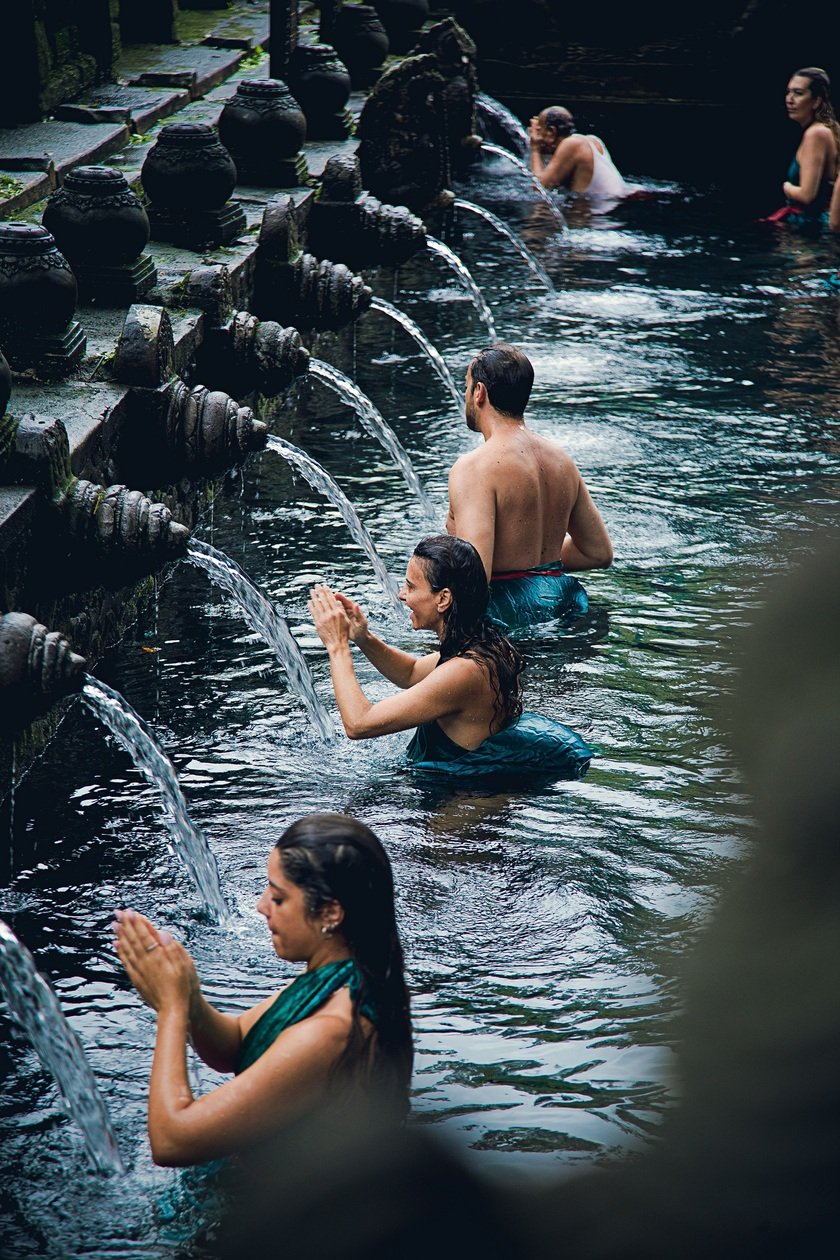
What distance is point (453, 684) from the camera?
490 cm

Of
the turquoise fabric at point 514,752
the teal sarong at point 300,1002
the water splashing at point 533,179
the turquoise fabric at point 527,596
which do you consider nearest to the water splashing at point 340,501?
the turquoise fabric at point 527,596

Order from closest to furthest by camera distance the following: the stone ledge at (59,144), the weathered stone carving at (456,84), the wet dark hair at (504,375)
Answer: the wet dark hair at (504,375) < the stone ledge at (59,144) < the weathered stone carving at (456,84)

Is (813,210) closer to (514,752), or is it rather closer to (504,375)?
(504,375)

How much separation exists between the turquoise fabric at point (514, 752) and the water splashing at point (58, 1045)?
1.76 m

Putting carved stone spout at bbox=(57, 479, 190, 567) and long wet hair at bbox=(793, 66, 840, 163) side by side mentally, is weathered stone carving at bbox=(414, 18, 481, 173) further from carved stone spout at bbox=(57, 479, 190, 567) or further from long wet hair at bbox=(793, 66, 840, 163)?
carved stone spout at bbox=(57, 479, 190, 567)

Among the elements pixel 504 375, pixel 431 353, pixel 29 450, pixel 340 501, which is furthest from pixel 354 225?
pixel 29 450

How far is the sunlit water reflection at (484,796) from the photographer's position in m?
3.76

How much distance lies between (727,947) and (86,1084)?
2555mm

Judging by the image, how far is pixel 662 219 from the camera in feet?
45.1

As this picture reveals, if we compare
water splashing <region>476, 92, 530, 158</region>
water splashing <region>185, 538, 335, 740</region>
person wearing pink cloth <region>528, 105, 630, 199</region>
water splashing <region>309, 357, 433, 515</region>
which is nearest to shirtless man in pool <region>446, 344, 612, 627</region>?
water splashing <region>185, 538, 335, 740</region>

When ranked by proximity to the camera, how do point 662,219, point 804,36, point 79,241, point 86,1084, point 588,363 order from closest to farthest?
point 86,1084, point 79,241, point 588,363, point 662,219, point 804,36

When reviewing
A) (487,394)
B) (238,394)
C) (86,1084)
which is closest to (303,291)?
(238,394)

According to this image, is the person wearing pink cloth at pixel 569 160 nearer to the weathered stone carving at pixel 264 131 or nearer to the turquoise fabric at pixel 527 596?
the weathered stone carving at pixel 264 131

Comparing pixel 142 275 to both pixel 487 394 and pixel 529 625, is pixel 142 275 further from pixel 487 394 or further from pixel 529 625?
pixel 529 625
